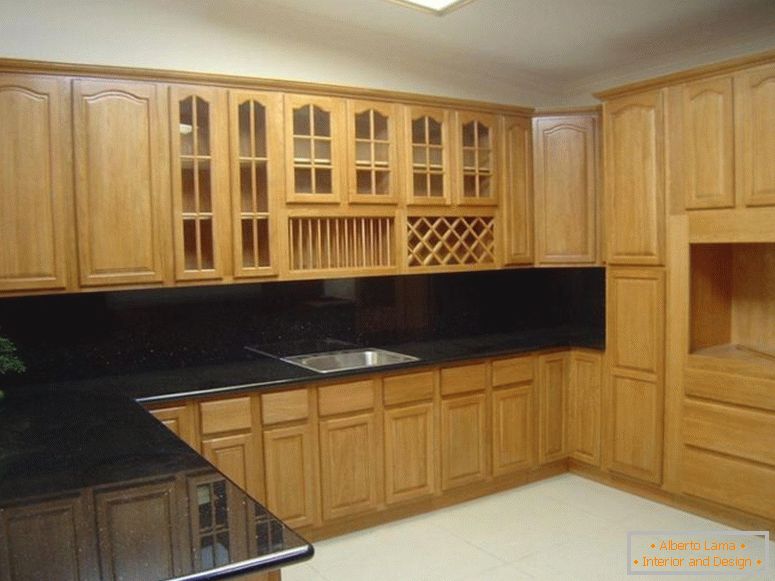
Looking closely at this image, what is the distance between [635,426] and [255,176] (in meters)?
2.44

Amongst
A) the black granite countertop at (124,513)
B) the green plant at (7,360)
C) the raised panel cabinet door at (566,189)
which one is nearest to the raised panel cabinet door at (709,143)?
the raised panel cabinet door at (566,189)

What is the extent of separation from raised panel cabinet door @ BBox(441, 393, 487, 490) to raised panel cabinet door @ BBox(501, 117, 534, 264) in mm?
964

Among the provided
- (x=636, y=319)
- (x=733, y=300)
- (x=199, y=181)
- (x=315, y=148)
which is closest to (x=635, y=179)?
(x=636, y=319)

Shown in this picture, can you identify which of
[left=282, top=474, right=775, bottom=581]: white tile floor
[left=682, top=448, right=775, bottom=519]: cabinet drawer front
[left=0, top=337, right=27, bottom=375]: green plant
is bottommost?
[left=282, top=474, right=775, bottom=581]: white tile floor

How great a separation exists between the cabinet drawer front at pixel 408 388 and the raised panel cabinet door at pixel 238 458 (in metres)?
0.71

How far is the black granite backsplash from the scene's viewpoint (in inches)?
118

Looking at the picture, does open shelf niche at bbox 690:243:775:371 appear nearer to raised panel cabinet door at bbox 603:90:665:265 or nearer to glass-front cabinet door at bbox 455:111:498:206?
raised panel cabinet door at bbox 603:90:665:265

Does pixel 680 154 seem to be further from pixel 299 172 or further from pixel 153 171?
pixel 153 171

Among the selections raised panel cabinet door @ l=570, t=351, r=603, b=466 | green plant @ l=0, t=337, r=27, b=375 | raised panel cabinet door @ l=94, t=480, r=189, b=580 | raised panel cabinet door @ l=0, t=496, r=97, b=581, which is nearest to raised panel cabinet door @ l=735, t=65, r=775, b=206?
raised panel cabinet door @ l=570, t=351, r=603, b=466

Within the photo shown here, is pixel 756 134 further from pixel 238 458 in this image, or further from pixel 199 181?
pixel 238 458

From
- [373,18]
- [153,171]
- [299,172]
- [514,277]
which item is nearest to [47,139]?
[153,171]

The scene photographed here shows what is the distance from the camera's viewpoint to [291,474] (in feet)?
9.87

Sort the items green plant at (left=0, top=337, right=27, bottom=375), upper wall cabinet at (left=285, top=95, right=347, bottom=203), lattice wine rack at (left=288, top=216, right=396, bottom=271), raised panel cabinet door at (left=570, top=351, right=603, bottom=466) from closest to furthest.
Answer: green plant at (left=0, top=337, right=27, bottom=375) < upper wall cabinet at (left=285, top=95, right=347, bottom=203) < lattice wine rack at (left=288, top=216, right=396, bottom=271) < raised panel cabinet door at (left=570, top=351, right=603, bottom=466)

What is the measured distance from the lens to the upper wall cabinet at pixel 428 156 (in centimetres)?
358
